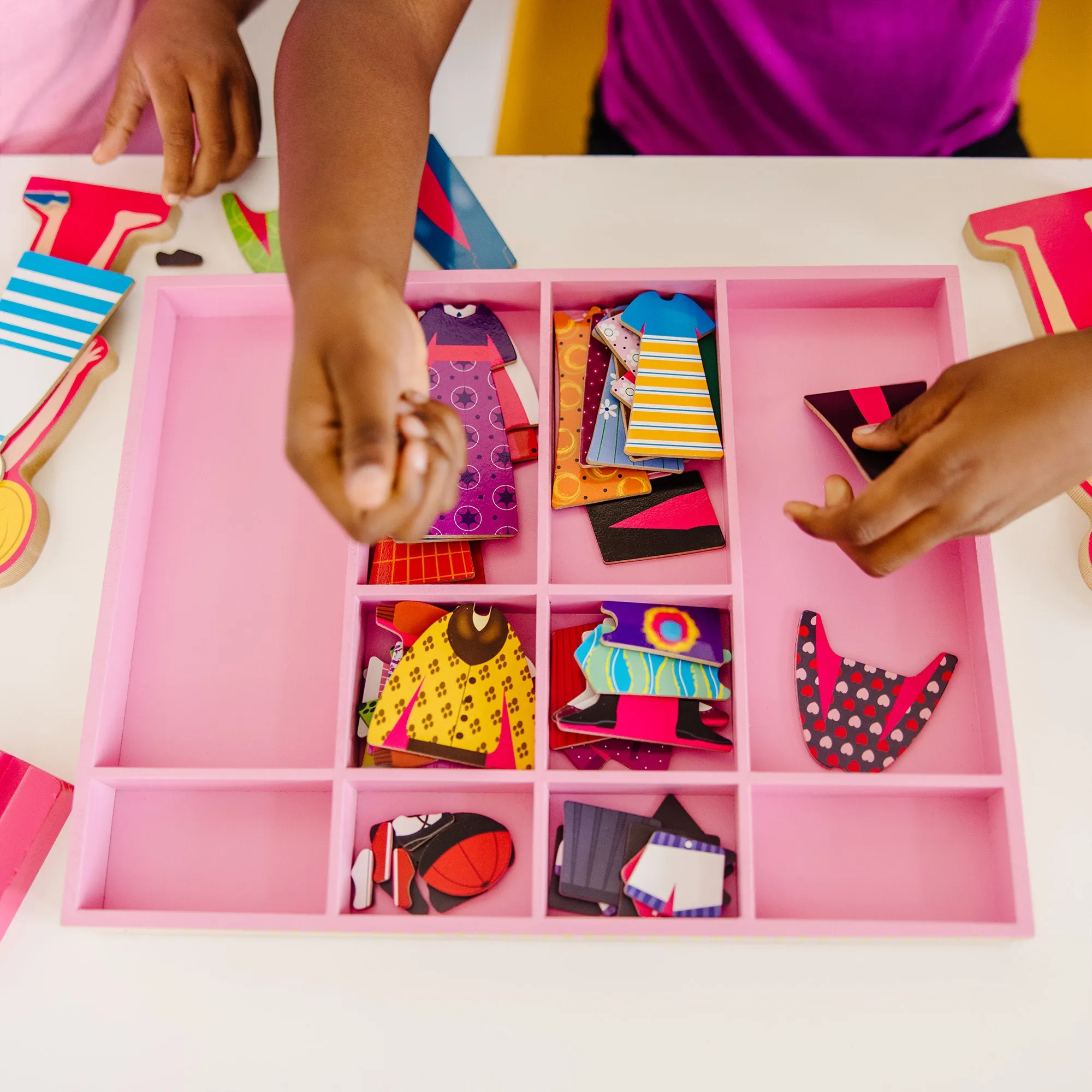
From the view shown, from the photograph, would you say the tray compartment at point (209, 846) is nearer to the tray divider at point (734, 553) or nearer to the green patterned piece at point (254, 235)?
the tray divider at point (734, 553)

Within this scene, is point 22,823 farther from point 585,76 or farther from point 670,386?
point 585,76

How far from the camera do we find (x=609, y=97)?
1431 mm

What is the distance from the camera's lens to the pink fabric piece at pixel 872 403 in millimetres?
1002

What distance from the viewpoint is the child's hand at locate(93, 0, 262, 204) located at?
1.05 meters

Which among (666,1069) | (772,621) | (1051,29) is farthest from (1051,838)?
(1051,29)

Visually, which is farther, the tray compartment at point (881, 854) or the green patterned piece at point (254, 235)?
the green patterned piece at point (254, 235)

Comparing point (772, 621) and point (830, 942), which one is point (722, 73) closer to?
point (772, 621)

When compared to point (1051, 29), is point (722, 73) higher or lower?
lower

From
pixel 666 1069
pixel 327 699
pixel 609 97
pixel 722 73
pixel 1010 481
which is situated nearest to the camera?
pixel 1010 481

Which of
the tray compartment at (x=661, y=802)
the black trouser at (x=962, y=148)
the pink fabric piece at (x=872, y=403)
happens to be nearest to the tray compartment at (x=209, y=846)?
the tray compartment at (x=661, y=802)

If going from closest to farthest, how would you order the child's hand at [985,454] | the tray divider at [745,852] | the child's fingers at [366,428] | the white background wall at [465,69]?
the child's fingers at [366,428] → the child's hand at [985,454] → the tray divider at [745,852] → the white background wall at [465,69]

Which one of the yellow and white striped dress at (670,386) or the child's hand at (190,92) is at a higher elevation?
the child's hand at (190,92)

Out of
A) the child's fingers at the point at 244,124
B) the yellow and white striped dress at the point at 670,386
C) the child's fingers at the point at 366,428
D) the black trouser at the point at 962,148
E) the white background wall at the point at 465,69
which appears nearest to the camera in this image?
the child's fingers at the point at 366,428

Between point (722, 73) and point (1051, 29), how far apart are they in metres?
0.68
